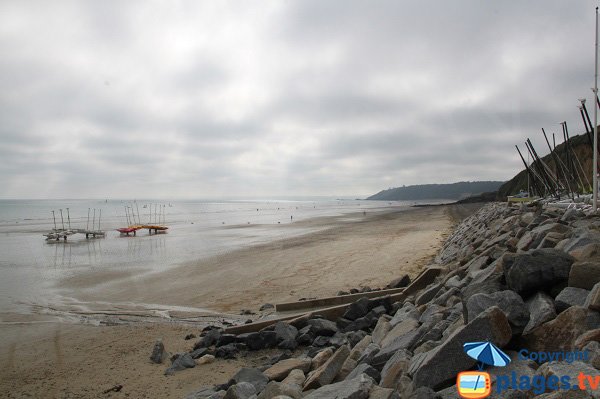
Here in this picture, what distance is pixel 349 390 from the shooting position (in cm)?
374

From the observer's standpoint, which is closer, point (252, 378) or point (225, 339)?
point (252, 378)

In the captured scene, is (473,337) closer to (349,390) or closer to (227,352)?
(349,390)

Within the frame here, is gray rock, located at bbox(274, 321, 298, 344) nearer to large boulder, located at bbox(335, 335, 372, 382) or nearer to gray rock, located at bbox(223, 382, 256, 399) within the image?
large boulder, located at bbox(335, 335, 372, 382)

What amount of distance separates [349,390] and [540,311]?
2040 millimetres

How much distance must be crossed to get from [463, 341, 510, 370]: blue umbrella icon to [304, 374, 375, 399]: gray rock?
1043mm

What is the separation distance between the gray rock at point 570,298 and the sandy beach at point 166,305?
16.7ft

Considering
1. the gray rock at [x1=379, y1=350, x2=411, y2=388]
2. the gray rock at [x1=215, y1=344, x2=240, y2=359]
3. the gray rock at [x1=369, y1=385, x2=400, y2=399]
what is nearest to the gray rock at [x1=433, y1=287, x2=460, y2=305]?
the gray rock at [x1=379, y1=350, x2=411, y2=388]

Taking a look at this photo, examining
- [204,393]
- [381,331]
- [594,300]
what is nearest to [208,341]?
[204,393]

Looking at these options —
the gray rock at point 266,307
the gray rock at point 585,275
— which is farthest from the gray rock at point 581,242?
the gray rock at point 266,307

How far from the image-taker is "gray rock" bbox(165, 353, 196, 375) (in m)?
6.95

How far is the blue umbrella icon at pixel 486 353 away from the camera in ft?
10.3

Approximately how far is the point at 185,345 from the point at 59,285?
1166 centimetres

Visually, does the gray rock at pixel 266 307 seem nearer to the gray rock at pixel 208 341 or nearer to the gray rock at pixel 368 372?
the gray rock at pixel 208 341

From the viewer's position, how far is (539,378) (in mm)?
2830
